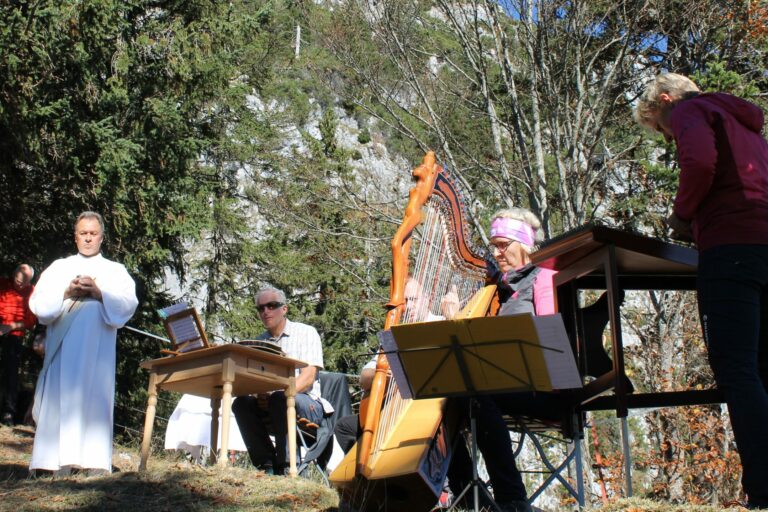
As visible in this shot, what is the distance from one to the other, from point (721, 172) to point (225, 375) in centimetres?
308

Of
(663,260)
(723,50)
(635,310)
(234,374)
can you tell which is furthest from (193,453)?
(723,50)

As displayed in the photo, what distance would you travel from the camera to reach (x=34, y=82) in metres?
9.79

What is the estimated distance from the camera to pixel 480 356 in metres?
3.83

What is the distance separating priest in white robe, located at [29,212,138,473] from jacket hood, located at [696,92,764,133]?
12.9 feet

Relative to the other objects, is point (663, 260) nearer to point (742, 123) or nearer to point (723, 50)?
point (742, 123)

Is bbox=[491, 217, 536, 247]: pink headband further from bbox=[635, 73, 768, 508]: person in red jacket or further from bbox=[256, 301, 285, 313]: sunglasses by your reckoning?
bbox=[256, 301, 285, 313]: sunglasses

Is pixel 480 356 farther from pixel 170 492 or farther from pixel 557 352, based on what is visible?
pixel 170 492

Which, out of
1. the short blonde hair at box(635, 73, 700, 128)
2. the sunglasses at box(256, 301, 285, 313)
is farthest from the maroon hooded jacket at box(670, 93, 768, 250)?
the sunglasses at box(256, 301, 285, 313)

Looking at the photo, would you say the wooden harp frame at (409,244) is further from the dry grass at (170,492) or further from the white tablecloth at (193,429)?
the white tablecloth at (193,429)

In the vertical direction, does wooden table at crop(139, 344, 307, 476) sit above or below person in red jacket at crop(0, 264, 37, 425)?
below

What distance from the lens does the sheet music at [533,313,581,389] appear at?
364cm

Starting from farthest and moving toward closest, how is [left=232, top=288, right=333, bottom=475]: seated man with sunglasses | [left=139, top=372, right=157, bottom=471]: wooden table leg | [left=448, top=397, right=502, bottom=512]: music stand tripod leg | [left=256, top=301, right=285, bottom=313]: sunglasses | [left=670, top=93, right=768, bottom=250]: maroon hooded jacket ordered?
[left=256, top=301, right=285, bottom=313]: sunglasses
[left=232, top=288, right=333, bottom=475]: seated man with sunglasses
[left=139, top=372, right=157, bottom=471]: wooden table leg
[left=448, top=397, right=502, bottom=512]: music stand tripod leg
[left=670, top=93, right=768, bottom=250]: maroon hooded jacket

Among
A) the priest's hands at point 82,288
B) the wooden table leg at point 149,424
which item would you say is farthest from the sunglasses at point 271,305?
the priest's hands at point 82,288

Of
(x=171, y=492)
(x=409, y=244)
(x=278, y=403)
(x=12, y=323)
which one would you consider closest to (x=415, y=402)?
(x=409, y=244)
